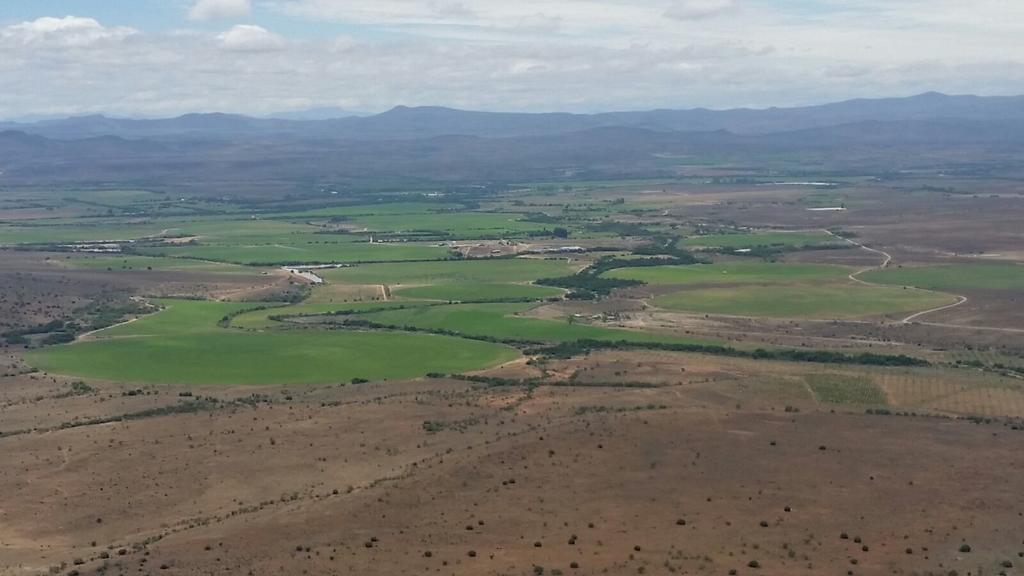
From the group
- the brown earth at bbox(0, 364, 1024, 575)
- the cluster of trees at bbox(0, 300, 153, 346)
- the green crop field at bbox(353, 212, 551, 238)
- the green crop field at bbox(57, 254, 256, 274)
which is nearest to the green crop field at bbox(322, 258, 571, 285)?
the green crop field at bbox(57, 254, 256, 274)

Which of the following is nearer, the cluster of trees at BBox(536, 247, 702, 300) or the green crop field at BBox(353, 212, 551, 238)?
the cluster of trees at BBox(536, 247, 702, 300)

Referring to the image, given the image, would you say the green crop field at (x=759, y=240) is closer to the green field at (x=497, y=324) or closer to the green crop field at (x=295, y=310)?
the green field at (x=497, y=324)

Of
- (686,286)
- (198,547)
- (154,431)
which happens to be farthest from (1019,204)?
(198,547)

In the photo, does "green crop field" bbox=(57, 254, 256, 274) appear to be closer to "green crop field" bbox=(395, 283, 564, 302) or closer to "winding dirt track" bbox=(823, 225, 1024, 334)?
"green crop field" bbox=(395, 283, 564, 302)

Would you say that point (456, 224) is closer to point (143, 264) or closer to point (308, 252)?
point (308, 252)

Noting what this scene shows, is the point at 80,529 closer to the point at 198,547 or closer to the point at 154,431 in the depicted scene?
the point at 198,547

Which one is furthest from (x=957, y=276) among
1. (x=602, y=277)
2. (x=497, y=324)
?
(x=497, y=324)
